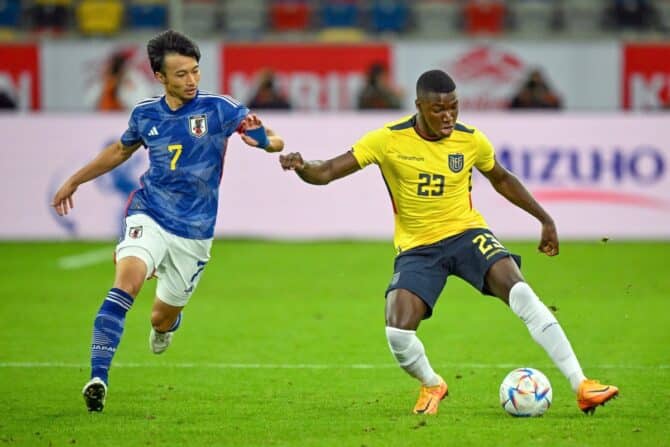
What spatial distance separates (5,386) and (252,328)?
11.1ft

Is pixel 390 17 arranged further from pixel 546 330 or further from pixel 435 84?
pixel 546 330

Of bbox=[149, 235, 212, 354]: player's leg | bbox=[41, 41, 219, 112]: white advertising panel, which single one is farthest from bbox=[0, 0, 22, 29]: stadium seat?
bbox=[149, 235, 212, 354]: player's leg

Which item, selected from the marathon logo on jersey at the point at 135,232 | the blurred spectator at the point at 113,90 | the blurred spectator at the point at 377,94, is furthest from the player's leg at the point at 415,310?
the blurred spectator at the point at 113,90

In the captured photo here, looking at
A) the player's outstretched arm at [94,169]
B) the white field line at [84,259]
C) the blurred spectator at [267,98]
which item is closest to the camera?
the player's outstretched arm at [94,169]

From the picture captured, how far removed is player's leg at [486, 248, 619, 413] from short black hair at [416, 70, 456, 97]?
1085mm

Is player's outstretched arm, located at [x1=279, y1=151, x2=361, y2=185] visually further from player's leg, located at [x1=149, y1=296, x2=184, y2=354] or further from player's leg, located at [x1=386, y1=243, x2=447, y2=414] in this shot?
player's leg, located at [x1=149, y1=296, x2=184, y2=354]

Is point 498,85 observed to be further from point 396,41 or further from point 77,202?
point 77,202

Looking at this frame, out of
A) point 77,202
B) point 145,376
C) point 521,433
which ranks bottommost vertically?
point 77,202

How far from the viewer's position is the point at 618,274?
15578mm

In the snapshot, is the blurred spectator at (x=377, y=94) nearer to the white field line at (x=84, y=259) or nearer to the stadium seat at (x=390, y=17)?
the white field line at (x=84, y=259)

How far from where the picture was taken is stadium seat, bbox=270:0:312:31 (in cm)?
2673

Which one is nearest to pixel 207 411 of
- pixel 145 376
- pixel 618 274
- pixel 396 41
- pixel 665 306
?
pixel 145 376

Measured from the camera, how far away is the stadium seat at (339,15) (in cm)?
2673

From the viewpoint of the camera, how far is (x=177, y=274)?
8.55m
